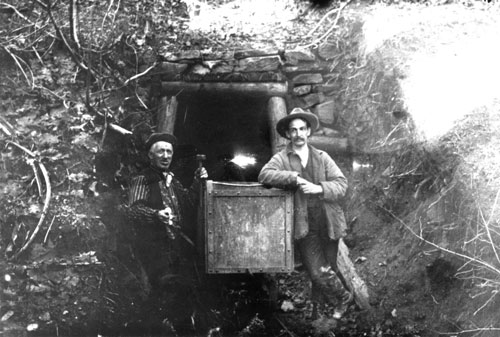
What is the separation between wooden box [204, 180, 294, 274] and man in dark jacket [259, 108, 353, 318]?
0.10m

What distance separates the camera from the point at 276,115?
158 inches

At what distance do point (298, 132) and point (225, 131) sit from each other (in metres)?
0.52

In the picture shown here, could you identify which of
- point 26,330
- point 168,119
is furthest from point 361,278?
point 26,330

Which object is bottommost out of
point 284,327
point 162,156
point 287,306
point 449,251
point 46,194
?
point 284,327

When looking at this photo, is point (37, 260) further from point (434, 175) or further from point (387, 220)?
point (434, 175)

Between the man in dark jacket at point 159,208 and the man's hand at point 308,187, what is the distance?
653 millimetres

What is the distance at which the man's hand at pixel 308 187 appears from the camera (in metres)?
3.78

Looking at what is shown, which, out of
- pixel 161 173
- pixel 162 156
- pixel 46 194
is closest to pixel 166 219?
pixel 161 173

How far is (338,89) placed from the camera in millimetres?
4086

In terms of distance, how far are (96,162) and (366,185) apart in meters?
1.88

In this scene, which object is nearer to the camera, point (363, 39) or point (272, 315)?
point (272, 315)

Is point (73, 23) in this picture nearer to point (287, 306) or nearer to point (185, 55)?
point (185, 55)

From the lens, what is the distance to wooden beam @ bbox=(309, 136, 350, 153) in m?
3.93

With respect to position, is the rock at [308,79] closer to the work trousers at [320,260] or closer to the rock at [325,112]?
the rock at [325,112]
